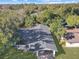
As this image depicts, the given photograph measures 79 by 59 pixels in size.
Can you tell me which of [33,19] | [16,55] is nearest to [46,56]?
[16,55]

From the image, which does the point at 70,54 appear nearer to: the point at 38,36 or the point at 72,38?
the point at 72,38

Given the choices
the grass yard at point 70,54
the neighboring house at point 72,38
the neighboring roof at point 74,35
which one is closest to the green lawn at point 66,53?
the grass yard at point 70,54

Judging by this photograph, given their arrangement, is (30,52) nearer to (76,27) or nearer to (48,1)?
(48,1)

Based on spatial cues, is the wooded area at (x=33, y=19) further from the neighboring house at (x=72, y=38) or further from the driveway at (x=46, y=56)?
the driveway at (x=46, y=56)

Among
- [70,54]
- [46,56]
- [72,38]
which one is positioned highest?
[72,38]

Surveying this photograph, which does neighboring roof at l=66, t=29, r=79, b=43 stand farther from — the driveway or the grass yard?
the driveway

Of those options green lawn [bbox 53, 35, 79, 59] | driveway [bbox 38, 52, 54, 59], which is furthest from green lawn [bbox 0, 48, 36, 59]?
green lawn [bbox 53, 35, 79, 59]

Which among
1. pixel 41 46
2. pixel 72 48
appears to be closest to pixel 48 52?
pixel 41 46
